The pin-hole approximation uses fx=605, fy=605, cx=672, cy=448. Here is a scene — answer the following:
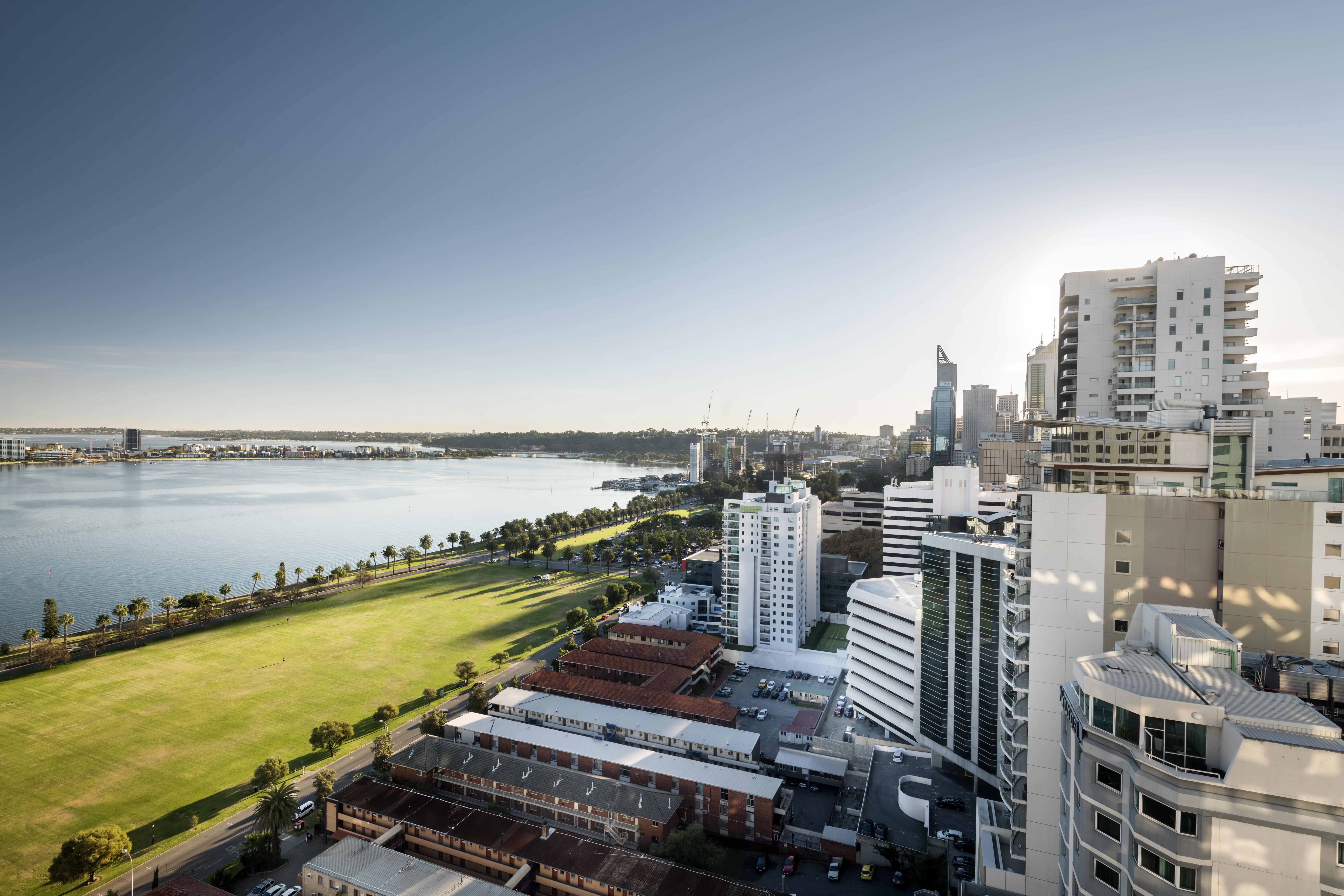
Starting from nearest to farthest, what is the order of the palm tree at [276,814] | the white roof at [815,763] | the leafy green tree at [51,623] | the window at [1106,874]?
the window at [1106,874], the palm tree at [276,814], the white roof at [815,763], the leafy green tree at [51,623]

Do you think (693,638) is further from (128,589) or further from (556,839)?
(128,589)

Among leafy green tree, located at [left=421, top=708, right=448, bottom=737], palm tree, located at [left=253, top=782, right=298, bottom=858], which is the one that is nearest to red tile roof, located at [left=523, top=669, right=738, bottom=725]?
leafy green tree, located at [left=421, top=708, right=448, bottom=737]

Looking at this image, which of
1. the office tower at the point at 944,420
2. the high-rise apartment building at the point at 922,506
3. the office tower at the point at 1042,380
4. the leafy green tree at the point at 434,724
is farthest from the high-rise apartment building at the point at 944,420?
the leafy green tree at the point at 434,724

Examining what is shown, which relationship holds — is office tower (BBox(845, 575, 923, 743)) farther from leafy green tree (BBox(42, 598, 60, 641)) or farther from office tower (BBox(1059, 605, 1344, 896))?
leafy green tree (BBox(42, 598, 60, 641))

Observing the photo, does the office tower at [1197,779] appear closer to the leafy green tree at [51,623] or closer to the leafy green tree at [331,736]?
the leafy green tree at [331,736]

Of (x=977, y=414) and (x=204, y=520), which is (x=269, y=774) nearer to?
(x=204, y=520)

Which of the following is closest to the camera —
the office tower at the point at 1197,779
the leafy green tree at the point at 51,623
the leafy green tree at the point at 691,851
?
the office tower at the point at 1197,779
